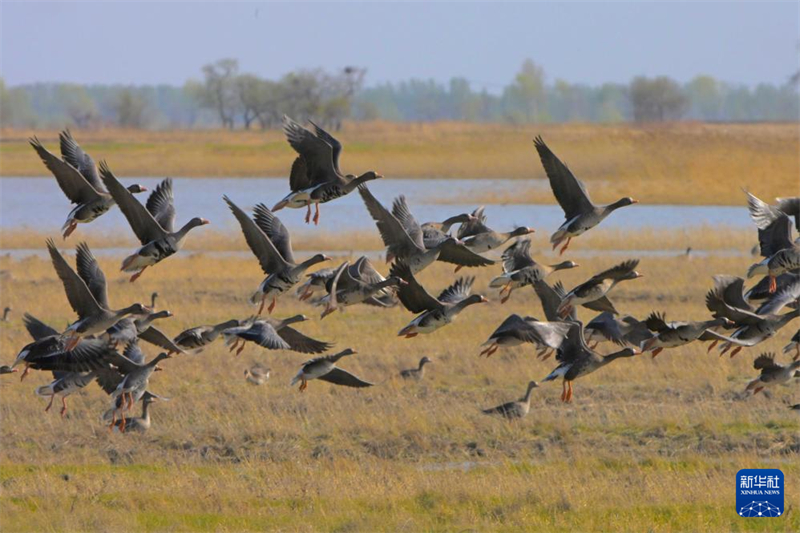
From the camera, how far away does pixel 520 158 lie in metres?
65.9

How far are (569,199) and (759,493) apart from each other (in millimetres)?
4337


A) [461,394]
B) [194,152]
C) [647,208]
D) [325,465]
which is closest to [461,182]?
[647,208]

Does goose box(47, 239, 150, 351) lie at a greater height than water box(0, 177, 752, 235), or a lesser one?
greater

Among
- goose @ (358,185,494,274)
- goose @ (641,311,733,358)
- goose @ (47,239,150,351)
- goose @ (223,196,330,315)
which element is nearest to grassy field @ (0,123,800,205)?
goose @ (358,185,494,274)

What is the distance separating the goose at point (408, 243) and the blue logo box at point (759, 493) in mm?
4078

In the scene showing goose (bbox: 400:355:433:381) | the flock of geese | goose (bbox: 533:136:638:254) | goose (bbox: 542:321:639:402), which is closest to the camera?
the flock of geese

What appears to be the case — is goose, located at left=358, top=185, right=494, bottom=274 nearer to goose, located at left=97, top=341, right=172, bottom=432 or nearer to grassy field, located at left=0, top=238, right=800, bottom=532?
goose, located at left=97, top=341, right=172, bottom=432

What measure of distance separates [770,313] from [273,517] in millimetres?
5529

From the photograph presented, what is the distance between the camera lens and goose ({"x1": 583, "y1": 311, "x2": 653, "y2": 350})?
1212cm

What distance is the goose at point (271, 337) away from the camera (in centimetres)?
1118

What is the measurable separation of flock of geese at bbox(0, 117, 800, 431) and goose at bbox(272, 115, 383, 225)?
13mm

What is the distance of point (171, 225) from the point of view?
12.9 metres

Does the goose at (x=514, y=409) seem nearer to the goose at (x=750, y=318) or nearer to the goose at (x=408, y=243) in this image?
the goose at (x=408, y=243)

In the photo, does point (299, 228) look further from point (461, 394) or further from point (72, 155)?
point (72, 155)
